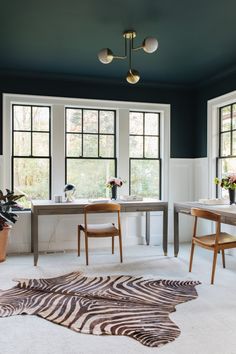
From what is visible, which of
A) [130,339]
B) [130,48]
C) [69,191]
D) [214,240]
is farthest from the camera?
[69,191]

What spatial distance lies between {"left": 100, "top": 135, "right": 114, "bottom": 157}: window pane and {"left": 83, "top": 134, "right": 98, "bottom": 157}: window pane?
0.10m

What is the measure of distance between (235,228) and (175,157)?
1548 mm

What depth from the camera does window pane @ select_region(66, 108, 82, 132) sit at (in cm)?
521

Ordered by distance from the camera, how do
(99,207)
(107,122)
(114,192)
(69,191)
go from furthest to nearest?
(107,122)
(114,192)
(69,191)
(99,207)

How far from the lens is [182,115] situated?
5.70 meters

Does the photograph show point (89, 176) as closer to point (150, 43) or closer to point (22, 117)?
point (22, 117)

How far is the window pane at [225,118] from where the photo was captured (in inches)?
197

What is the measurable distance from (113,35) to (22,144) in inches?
88.2

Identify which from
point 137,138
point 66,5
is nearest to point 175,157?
point 137,138

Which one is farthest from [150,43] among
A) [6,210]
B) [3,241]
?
[3,241]

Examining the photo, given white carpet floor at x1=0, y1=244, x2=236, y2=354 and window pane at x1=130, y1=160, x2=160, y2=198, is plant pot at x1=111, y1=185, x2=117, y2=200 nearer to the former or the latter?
window pane at x1=130, y1=160, x2=160, y2=198

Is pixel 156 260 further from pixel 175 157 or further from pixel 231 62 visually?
pixel 231 62

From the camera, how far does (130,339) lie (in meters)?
2.36

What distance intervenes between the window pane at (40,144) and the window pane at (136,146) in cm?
135
